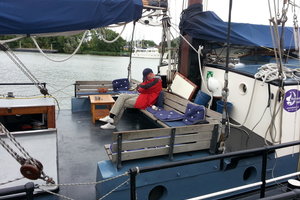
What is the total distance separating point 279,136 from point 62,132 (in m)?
3.75

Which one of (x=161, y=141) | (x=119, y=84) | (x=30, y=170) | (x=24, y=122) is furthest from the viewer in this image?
(x=119, y=84)

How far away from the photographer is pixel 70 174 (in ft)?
11.5

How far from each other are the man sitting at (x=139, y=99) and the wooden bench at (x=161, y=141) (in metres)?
1.72

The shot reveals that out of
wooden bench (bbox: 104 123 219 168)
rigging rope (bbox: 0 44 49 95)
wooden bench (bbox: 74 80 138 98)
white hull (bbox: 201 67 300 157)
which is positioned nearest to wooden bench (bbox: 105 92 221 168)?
wooden bench (bbox: 104 123 219 168)

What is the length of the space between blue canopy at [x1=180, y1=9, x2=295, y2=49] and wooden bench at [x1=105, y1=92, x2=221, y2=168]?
162 centimetres

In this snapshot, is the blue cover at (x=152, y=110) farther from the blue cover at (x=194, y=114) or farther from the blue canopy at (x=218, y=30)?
the blue canopy at (x=218, y=30)

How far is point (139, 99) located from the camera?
5.31 m

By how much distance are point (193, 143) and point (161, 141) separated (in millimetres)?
530

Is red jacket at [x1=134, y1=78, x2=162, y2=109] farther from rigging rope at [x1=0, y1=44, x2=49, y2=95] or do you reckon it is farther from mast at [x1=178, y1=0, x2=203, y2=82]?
rigging rope at [x1=0, y1=44, x2=49, y2=95]

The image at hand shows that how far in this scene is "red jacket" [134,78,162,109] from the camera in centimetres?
525

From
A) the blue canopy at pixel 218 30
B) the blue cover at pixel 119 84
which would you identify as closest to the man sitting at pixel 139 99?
the blue canopy at pixel 218 30

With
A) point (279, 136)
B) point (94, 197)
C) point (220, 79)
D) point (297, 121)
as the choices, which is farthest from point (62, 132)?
point (297, 121)

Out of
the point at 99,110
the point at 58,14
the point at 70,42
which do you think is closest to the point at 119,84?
the point at 99,110

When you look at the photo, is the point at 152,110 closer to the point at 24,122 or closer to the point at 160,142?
the point at 160,142
